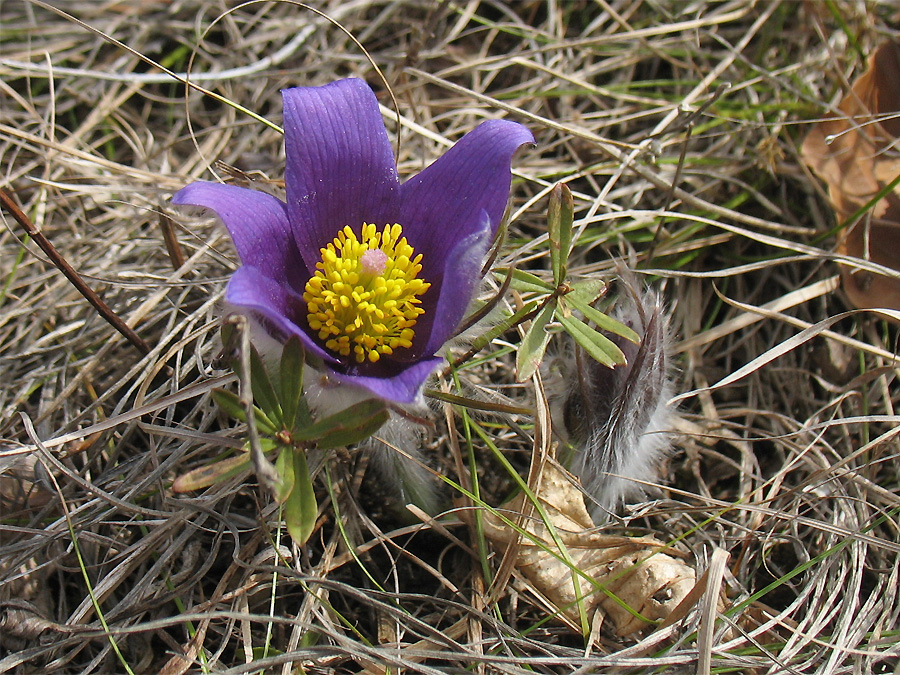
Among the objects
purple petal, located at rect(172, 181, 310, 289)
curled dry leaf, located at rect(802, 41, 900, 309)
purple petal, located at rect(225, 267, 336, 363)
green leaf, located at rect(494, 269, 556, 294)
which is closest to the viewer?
purple petal, located at rect(225, 267, 336, 363)

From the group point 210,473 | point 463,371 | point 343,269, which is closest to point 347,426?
point 210,473

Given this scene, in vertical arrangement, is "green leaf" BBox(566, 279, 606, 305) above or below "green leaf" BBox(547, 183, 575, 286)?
below

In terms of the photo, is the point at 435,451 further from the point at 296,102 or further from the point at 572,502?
the point at 296,102

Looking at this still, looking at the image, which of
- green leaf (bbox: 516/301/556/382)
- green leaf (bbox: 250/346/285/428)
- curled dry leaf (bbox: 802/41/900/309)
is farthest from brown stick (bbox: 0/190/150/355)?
curled dry leaf (bbox: 802/41/900/309)

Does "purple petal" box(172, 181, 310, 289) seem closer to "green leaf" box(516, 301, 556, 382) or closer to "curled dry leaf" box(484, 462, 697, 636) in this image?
"green leaf" box(516, 301, 556, 382)

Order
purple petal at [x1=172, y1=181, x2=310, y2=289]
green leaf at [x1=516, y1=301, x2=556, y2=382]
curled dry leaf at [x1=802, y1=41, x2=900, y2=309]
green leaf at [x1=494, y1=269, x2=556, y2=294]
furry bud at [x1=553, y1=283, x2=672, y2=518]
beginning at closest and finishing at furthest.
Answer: purple petal at [x1=172, y1=181, x2=310, y2=289] → green leaf at [x1=516, y1=301, x2=556, y2=382] → green leaf at [x1=494, y1=269, x2=556, y2=294] → furry bud at [x1=553, y1=283, x2=672, y2=518] → curled dry leaf at [x1=802, y1=41, x2=900, y2=309]

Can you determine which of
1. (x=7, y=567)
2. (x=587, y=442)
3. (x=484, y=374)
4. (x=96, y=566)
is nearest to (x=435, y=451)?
(x=484, y=374)

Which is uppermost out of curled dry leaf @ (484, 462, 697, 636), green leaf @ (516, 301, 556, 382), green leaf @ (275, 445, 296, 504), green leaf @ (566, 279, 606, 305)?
green leaf @ (566, 279, 606, 305)

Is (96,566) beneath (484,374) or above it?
beneath

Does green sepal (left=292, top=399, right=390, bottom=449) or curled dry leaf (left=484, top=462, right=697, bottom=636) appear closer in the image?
green sepal (left=292, top=399, right=390, bottom=449)
